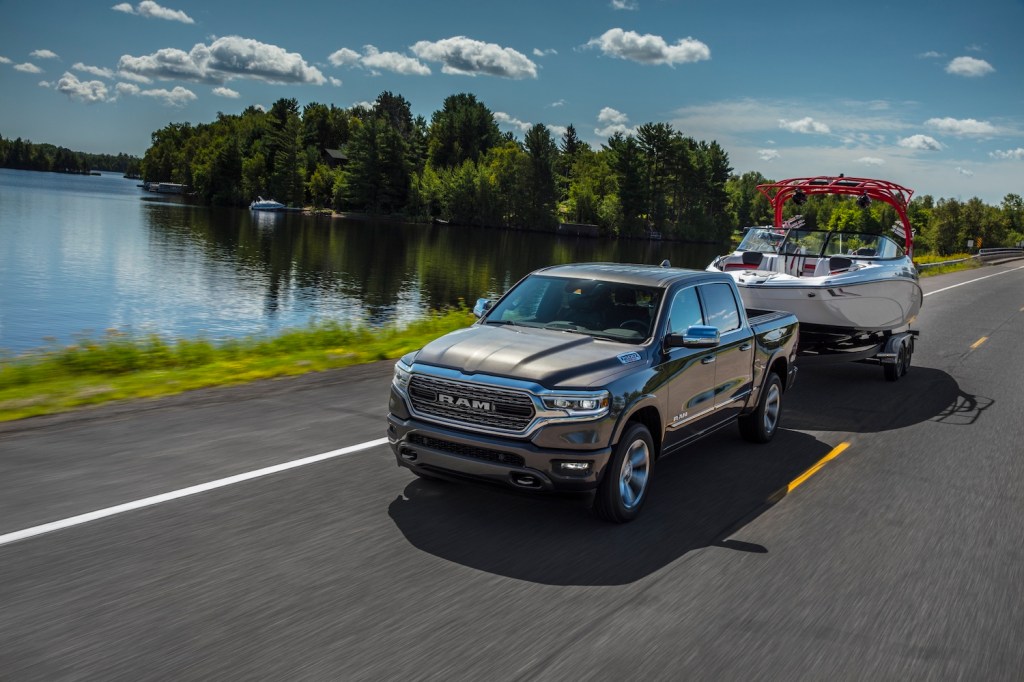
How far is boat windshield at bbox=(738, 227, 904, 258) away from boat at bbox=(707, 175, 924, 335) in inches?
0.5

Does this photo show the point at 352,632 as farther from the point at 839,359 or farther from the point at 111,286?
the point at 111,286

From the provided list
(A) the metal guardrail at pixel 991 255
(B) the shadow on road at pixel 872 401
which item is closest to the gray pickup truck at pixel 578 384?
(B) the shadow on road at pixel 872 401

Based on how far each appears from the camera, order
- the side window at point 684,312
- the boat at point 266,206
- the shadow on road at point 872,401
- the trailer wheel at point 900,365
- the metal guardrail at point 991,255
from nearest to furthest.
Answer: the side window at point 684,312, the shadow on road at point 872,401, the trailer wheel at point 900,365, the metal guardrail at point 991,255, the boat at point 266,206

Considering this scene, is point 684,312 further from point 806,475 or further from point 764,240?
point 764,240

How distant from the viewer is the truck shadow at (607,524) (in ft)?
18.0

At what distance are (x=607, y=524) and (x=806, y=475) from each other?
260 centimetres

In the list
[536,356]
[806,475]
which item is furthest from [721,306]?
[536,356]

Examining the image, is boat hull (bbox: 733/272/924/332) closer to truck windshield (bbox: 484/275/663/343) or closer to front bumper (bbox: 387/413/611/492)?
truck windshield (bbox: 484/275/663/343)

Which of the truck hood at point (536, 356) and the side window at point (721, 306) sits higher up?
the side window at point (721, 306)

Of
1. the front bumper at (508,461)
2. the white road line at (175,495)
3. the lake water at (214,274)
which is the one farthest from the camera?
the lake water at (214,274)

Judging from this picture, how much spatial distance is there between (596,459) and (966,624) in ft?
7.53

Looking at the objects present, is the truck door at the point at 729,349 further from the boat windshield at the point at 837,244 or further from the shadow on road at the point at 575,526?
the boat windshield at the point at 837,244

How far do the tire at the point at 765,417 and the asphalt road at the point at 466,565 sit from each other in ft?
0.67

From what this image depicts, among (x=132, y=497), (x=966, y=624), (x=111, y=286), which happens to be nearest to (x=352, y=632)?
(x=132, y=497)
